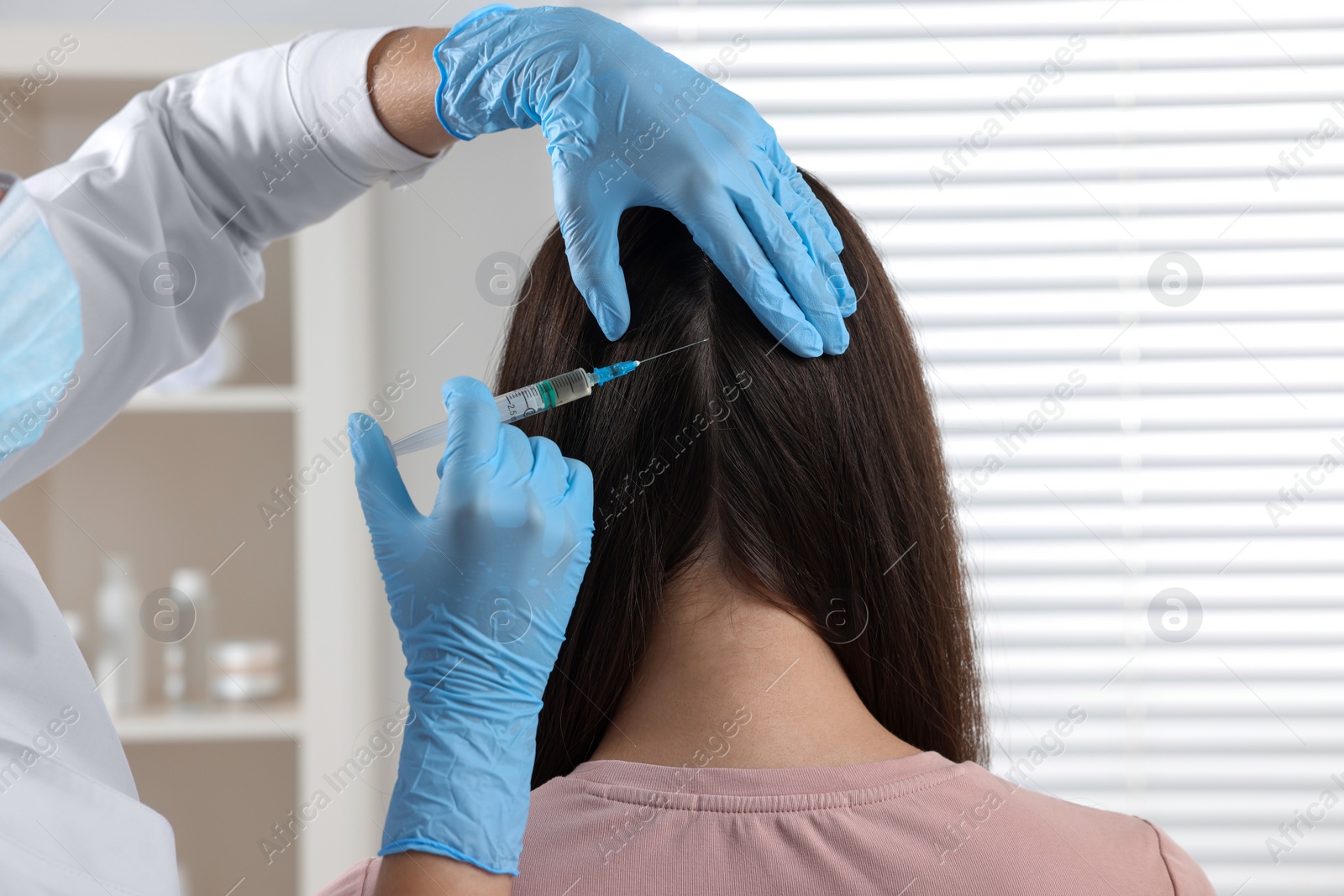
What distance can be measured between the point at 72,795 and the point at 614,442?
54 cm

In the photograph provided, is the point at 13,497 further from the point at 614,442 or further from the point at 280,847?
the point at 614,442

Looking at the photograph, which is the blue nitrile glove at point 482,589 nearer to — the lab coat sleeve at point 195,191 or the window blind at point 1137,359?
the lab coat sleeve at point 195,191

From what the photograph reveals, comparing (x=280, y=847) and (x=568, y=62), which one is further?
(x=280, y=847)

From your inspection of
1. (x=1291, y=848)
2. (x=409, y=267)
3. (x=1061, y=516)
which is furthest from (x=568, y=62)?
(x=1291, y=848)

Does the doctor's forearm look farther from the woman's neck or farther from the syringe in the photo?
the woman's neck

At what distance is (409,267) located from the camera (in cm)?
182

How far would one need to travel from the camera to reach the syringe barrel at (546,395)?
0.70 m

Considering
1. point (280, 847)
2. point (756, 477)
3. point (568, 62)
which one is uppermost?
point (568, 62)

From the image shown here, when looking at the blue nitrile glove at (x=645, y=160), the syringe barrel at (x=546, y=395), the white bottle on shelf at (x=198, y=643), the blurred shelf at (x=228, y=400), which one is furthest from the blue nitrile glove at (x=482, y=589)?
the white bottle on shelf at (x=198, y=643)

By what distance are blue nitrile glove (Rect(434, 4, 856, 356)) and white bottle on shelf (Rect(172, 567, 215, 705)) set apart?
1.22 meters

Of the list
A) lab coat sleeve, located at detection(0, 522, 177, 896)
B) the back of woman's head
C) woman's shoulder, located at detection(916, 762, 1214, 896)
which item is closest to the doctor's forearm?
the back of woman's head

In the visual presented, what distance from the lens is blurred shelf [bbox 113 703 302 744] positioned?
1.55 m

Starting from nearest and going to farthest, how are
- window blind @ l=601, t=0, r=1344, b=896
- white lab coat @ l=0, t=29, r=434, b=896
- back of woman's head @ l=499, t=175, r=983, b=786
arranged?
back of woman's head @ l=499, t=175, r=983, b=786 < white lab coat @ l=0, t=29, r=434, b=896 < window blind @ l=601, t=0, r=1344, b=896

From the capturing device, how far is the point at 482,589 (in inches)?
25.4
